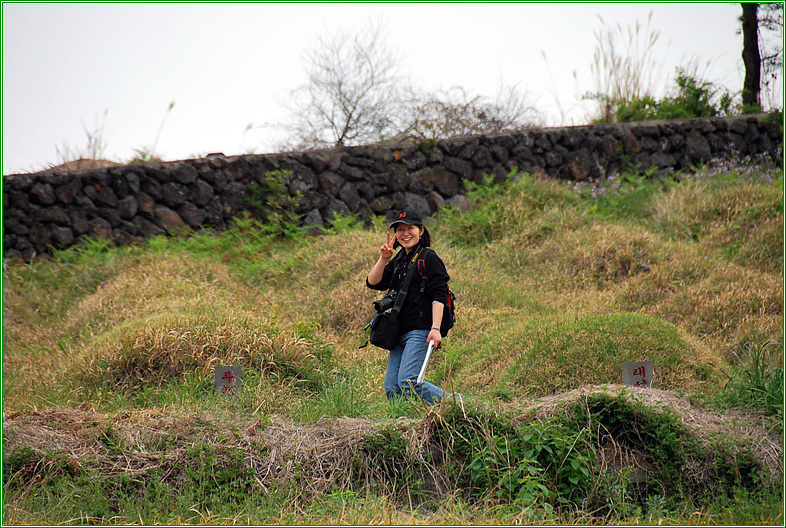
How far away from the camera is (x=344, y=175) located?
10977 mm

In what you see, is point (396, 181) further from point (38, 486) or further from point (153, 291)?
point (38, 486)

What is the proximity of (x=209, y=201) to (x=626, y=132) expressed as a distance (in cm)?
789

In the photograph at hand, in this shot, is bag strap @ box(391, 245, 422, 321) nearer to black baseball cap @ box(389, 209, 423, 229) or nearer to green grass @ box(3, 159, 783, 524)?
black baseball cap @ box(389, 209, 423, 229)

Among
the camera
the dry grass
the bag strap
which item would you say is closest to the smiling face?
the bag strap

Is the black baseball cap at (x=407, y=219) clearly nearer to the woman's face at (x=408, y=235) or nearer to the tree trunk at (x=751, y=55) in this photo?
the woman's face at (x=408, y=235)

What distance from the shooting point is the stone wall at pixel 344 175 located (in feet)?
31.8

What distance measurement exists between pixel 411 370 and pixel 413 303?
466 millimetres

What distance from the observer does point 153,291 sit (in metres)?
7.44

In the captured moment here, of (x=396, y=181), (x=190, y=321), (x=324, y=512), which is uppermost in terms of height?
(x=396, y=181)

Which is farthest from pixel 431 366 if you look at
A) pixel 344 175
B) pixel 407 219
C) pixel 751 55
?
pixel 751 55

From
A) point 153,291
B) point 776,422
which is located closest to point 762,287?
point 776,422

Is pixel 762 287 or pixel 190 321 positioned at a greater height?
pixel 190 321

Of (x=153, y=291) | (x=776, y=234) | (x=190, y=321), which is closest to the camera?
(x=190, y=321)

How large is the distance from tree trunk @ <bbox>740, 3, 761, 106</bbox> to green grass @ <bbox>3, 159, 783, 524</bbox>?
12.6ft
